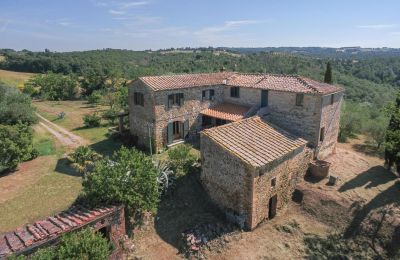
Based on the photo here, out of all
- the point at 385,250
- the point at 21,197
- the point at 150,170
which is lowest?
the point at 385,250

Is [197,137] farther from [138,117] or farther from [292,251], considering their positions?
[292,251]

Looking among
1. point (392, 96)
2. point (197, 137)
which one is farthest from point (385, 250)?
point (392, 96)

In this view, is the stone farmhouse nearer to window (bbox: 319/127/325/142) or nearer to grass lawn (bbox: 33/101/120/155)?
window (bbox: 319/127/325/142)

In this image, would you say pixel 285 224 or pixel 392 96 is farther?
pixel 392 96

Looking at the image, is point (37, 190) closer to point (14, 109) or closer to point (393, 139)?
point (14, 109)

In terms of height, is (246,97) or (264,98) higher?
(264,98)

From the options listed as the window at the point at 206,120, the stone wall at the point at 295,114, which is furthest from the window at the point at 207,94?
the stone wall at the point at 295,114

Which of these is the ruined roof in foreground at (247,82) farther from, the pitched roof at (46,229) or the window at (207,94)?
the pitched roof at (46,229)

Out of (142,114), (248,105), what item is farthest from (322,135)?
(142,114)
